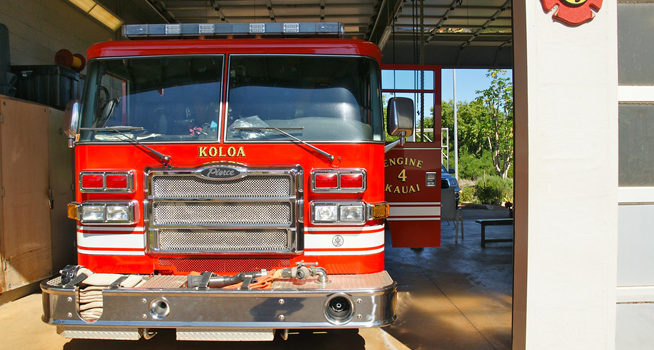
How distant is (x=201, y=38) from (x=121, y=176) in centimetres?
133

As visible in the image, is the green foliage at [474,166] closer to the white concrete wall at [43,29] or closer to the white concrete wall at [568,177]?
the white concrete wall at [43,29]

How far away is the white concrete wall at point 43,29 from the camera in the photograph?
6.13 meters

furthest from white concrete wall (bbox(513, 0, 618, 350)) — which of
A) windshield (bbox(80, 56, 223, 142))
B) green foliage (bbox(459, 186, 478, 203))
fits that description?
green foliage (bbox(459, 186, 478, 203))

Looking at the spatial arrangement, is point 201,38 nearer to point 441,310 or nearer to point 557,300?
point 557,300

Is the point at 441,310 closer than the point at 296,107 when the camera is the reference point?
No

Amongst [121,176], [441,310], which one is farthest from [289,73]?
[441,310]

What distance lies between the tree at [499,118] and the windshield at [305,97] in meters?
18.6

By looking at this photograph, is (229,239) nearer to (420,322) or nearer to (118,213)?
(118,213)

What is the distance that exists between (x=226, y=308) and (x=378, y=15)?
8.15 meters

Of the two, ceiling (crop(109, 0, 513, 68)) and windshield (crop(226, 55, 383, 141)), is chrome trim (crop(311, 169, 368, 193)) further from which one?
ceiling (crop(109, 0, 513, 68))

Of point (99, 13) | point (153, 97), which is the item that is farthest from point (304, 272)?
point (99, 13)

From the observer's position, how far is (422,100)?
21.7 feet

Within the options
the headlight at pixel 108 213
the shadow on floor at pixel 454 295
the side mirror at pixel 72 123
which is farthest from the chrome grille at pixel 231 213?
the shadow on floor at pixel 454 295

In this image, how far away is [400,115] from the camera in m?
3.88
